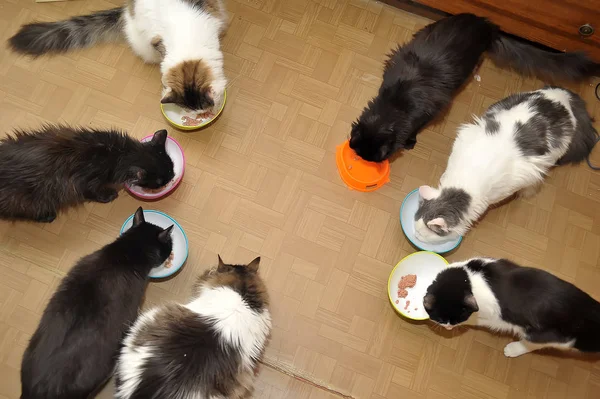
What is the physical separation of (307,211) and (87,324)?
1.36m

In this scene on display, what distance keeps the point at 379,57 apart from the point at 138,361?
2.33 meters

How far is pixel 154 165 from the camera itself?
267 centimetres

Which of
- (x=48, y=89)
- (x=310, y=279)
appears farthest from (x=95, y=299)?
(x=48, y=89)

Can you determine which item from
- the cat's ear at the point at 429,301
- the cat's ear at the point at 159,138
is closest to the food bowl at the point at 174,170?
the cat's ear at the point at 159,138

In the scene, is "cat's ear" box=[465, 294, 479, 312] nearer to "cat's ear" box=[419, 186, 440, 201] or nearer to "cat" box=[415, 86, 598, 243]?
"cat" box=[415, 86, 598, 243]

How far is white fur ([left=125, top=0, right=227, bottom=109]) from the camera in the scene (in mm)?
2818

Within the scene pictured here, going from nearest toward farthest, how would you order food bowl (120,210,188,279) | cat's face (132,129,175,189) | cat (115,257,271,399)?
1. cat (115,257,271,399)
2. cat's face (132,129,175,189)
3. food bowl (120,210,188,279)

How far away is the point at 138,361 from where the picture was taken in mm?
2203

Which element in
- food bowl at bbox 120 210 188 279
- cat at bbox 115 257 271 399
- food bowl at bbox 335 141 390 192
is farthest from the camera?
food bowl at bbox 335 141 390 192

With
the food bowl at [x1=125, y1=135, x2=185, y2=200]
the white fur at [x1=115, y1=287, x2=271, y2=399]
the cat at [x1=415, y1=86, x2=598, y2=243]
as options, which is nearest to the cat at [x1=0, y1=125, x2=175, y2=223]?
the food bowl at [x1=125, y1=135, x2=185, y2=200]

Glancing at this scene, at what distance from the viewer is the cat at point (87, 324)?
216 cm

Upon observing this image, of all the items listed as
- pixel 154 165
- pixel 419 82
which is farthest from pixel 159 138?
pixel 419 82

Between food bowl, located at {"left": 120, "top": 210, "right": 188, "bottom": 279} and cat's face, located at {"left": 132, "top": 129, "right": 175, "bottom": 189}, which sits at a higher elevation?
cat's face, located at {"left": 132, "top": 129, "right": 175, "bottom": 189}

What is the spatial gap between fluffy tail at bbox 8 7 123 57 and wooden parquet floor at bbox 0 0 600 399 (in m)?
0.09
